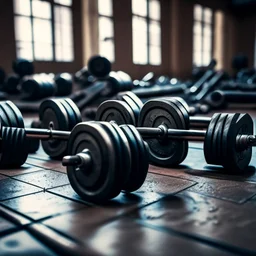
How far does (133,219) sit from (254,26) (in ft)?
46.8

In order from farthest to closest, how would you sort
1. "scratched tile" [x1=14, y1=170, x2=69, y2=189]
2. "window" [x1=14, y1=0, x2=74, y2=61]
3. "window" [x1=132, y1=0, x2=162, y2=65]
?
"window" [x1=132, y1=0, x2=162, y2=65] → "window" [x1=14, y1=0, x2=74, y2=61] → "scratched tile" [x1=14, y1=170, x2=69, y2=189]

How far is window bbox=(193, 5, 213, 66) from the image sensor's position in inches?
466

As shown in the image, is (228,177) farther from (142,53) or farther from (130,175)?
(142,53)

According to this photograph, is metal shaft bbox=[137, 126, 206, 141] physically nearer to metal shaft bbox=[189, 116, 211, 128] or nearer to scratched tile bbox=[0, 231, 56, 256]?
metal shaft bbox=[189, 116, 211, 128]

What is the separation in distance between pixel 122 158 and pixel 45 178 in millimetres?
569

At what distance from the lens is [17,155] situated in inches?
70.2

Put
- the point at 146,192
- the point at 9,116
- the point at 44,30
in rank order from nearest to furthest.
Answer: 1. the point at 146,192
2. the point at 9,116
3. the point at 44,30

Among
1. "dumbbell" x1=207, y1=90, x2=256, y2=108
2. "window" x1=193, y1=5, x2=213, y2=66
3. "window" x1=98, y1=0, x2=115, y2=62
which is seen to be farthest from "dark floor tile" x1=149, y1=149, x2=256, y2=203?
"window" x1=193, y1=5, x2=213, y2=66

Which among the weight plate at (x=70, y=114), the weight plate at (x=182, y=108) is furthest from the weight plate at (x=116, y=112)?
the weight plate at (x=182, y=108)

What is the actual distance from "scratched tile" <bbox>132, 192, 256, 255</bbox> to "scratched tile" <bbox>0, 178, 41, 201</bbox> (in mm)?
497

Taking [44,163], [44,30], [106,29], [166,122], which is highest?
[106,29]

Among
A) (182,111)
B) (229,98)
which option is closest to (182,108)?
(182,111)

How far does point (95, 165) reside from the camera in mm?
1208

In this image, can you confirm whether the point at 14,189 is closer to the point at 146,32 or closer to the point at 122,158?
the point at 122,158
